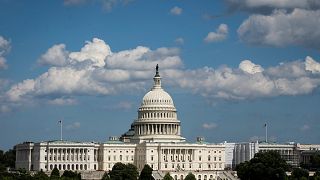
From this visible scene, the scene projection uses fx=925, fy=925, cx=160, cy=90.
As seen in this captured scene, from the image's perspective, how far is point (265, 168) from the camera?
181 meters

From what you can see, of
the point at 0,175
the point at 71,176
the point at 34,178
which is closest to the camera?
the point at 34,178

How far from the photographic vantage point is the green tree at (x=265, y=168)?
7111 inches

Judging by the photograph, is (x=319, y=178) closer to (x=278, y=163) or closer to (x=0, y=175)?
(x=278, y=163)

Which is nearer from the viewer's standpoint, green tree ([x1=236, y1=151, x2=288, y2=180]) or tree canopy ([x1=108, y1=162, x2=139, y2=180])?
green tree ([x1=236, y1=151, x2=288, y2=180])

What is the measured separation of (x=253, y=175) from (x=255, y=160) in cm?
507

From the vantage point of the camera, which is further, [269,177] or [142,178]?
[142,178]

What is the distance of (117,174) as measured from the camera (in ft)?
642

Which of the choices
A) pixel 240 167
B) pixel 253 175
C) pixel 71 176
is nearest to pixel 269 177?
pixel 253 175

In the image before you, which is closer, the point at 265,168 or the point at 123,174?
the point at 265,168

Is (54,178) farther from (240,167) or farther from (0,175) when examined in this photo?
(240,167)

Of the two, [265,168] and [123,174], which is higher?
[265,168]

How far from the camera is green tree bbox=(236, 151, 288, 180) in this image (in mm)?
180625

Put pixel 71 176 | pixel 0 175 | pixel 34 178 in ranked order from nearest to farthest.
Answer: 1. pixel 34 178
2. pixel 0 175
3. pixel 71 176

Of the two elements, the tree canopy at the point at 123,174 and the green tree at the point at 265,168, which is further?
the tree canopy at the point at 123,174
